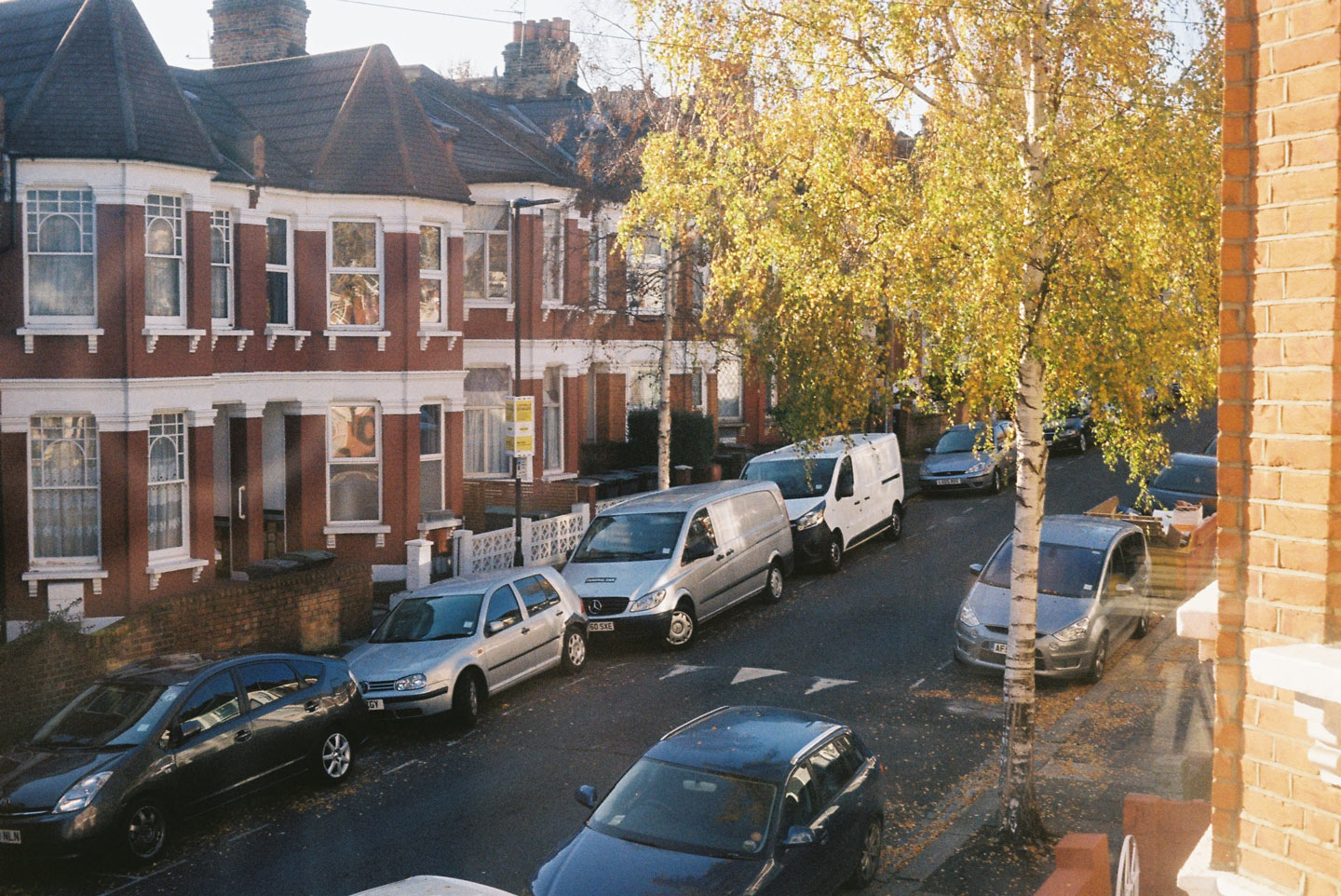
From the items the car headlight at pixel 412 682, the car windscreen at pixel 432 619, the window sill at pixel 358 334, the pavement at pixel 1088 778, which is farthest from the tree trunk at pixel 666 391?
the car headlight at pixel 412 682

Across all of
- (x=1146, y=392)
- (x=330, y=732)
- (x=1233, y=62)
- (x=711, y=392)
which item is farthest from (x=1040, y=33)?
(x=711, y=392)

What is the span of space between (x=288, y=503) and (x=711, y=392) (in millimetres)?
16061

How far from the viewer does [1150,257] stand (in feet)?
33.6

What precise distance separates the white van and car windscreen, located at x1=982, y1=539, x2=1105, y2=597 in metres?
4.85

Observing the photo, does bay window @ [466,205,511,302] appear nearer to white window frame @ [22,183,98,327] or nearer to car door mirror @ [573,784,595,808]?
white window frame @ [22,183,98,327]

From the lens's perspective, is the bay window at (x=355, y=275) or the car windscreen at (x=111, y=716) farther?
the bay window at (x=355, y=275)

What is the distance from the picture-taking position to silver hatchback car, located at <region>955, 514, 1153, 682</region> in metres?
16.3

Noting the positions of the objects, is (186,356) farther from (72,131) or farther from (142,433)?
(72,131)

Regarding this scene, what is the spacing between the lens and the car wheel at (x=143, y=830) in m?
11.3

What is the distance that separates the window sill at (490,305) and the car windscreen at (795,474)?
636 cm

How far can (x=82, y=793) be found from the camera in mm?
11141

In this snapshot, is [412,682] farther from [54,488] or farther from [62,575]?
[54,488]

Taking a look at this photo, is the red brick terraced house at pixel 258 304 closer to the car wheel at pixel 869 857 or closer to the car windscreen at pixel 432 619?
the car windscreen at pixel 432 619

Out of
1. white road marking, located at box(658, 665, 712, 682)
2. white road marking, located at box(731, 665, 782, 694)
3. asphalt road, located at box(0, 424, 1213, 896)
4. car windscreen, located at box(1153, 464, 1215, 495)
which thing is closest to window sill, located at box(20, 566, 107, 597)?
asphalt road, located at box(0, 424, 1213, 896)
